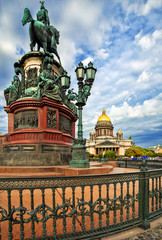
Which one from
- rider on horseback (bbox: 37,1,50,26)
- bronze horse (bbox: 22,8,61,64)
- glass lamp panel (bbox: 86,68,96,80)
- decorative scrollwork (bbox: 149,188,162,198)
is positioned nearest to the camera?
decorative scrollwork (bbox: 149,188,162,198)

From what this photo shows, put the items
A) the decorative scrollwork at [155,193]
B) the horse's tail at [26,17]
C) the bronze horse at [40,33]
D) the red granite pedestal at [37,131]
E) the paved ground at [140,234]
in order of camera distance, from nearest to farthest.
Result: 1. the paved ground at [140,234]
2. the decorative scrollwork at [155,193]
3. the red granite pedestal at [37,131]
4. the horse's tail at [26,17]
5. the bronze horse at [40,33]

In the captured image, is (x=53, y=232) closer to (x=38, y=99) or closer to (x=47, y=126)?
(x=47, y=126)

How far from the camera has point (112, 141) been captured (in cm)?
8944

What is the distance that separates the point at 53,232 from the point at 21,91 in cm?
1335

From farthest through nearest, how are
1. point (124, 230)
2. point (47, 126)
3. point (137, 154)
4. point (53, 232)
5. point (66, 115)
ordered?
point (137, 154), point (66, 115), point (47, 126), point (124, 230), point (53, 232)

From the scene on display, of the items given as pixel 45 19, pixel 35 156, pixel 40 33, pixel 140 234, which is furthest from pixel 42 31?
pixel 140 234

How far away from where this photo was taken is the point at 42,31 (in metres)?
14.1

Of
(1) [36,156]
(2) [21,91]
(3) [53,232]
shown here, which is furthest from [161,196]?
(2) [21,91]

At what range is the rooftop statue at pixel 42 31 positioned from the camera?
13602 mm

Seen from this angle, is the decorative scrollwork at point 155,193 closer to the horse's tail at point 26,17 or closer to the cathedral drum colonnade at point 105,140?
the horse's tail at point 26,17

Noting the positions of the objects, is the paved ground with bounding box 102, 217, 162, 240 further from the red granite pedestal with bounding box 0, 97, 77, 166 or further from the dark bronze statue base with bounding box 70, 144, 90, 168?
the red granite pedestal with bounding box 0, 97, 77, 166

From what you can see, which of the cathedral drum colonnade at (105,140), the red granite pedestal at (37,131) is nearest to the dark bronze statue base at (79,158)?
the red granite pedestal at (37,131)

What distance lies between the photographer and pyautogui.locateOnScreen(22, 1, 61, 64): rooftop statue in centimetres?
1360

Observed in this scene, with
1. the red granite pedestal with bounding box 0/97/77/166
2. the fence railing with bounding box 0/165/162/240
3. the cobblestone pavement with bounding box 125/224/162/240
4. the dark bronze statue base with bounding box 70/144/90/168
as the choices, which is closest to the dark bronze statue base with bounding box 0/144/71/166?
the red granite pedestal with bounding box 0/97/77/166
